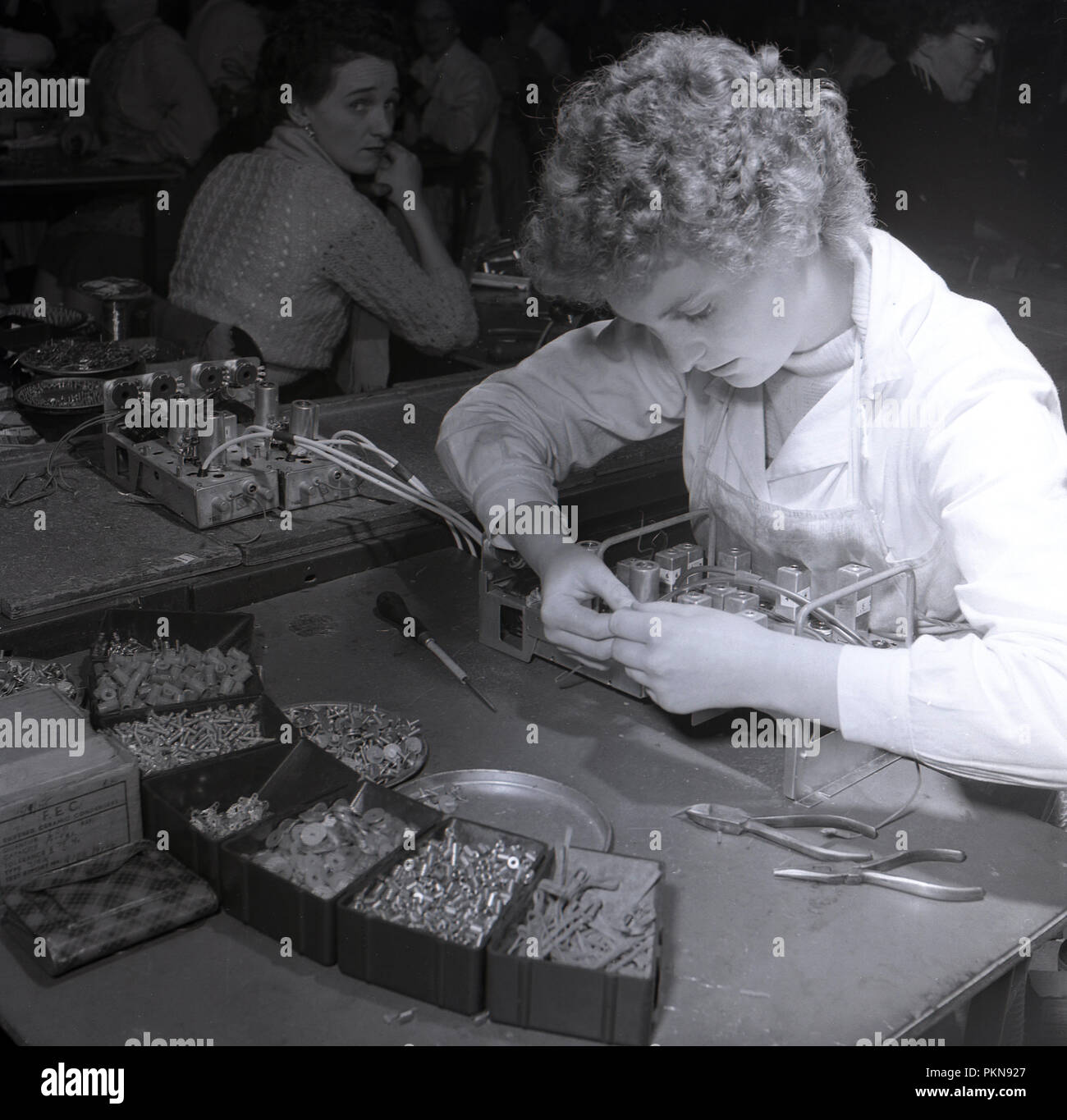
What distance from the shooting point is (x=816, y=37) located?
5.66 metres

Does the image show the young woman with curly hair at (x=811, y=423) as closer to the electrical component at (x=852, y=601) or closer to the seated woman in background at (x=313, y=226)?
the electrical component at (x=852, y=601)

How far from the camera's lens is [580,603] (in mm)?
1604

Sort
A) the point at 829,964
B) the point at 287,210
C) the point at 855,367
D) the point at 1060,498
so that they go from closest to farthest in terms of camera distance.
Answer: the point at 829,964 → the point at 1060,498 → the point at 855,367 → the point at 287,210

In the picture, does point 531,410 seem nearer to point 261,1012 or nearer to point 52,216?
point 261,1012

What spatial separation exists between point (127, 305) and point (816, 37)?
3.84 meters

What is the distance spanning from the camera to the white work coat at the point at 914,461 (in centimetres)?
127

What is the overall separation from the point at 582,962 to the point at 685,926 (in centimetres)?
19

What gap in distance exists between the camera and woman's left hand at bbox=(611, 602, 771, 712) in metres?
1.35

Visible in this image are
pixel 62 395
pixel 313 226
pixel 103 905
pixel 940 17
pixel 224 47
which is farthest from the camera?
pixel 224 47

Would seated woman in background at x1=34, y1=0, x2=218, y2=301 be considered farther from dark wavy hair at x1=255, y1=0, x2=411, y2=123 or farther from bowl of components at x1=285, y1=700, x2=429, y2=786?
bowl of components at x1=285, y1=700, x2=429, y2=786

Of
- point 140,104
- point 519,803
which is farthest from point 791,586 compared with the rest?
point 140,104

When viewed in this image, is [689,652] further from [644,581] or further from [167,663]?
[167,663]
